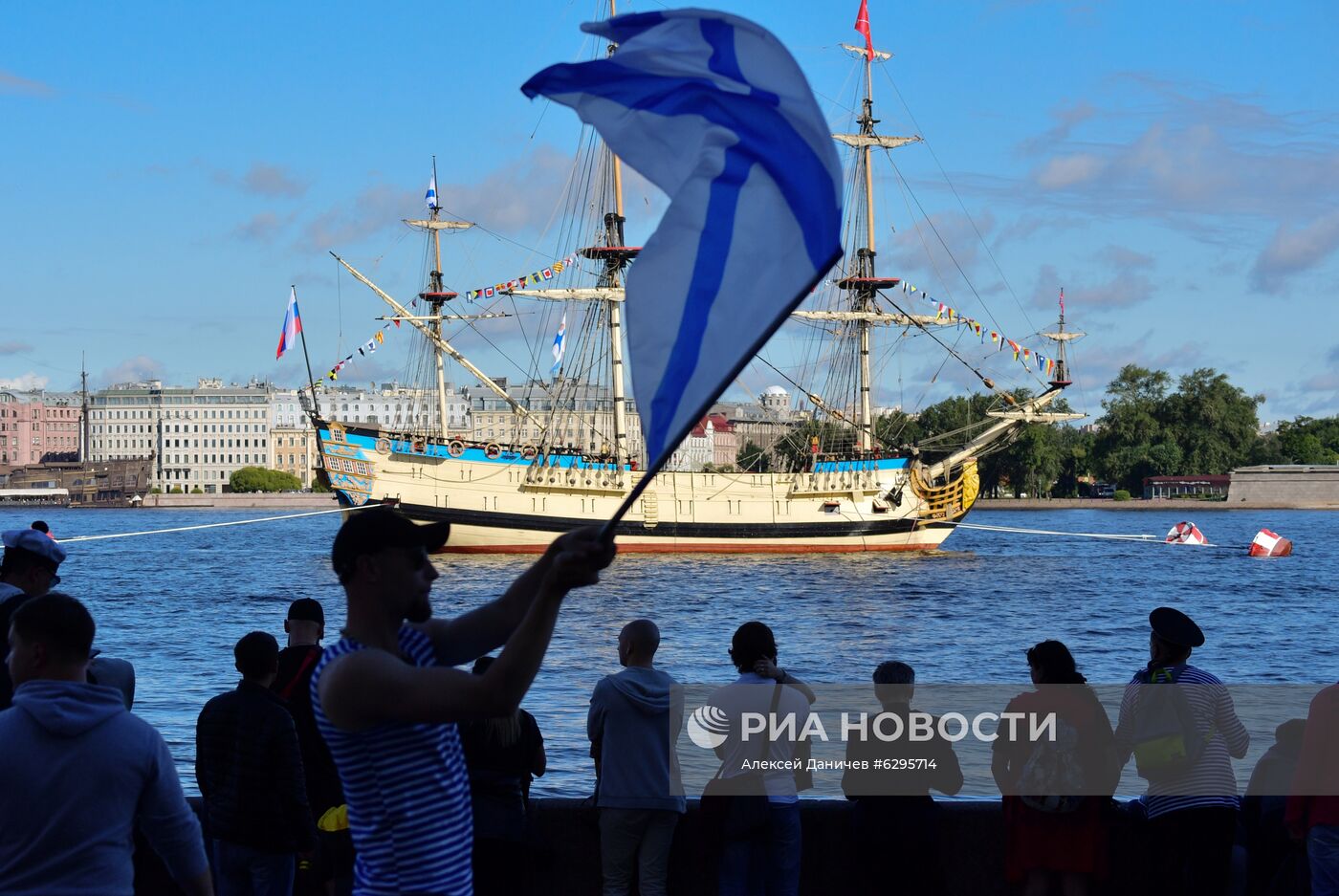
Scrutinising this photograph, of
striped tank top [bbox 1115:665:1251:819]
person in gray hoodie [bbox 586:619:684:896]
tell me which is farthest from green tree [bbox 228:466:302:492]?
striped tank top [bbox 1115:665:1251:819]

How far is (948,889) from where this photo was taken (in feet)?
17.7

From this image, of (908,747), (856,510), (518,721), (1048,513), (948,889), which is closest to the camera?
(518,721)

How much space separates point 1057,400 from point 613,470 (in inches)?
653

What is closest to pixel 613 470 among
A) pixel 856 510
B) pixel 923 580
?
pixel 856 510

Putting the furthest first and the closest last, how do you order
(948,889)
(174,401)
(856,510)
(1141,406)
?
1. (174,401)
2. (1141,406)
3. (856,510)
4. (948,889)

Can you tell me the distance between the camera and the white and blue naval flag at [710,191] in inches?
110

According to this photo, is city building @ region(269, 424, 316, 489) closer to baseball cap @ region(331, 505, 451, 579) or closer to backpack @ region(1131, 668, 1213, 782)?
backpack @ region(1131, 668, 1213, 782)

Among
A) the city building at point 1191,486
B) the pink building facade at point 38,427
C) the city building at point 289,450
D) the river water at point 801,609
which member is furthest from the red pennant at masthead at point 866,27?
the pink building facade at point 38,427

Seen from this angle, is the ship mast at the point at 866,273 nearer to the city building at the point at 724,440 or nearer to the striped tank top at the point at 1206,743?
the striped tank top at the point at 1206,743

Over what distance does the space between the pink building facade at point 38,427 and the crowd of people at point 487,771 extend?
172295mm

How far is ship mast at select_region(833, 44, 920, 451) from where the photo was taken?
54062 millimetres

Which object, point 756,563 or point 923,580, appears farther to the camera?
point 756,563

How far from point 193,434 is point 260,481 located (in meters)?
29.7

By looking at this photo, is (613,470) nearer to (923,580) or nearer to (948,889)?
(923,580)
